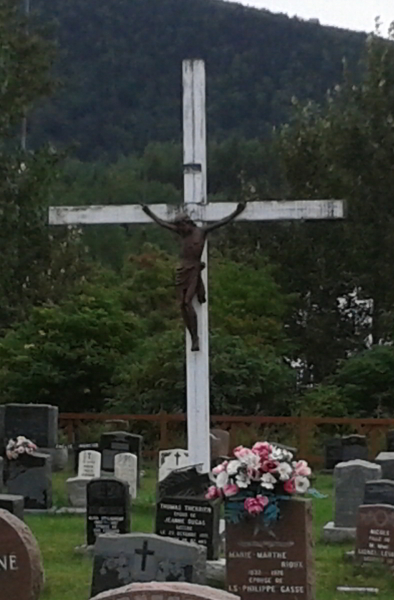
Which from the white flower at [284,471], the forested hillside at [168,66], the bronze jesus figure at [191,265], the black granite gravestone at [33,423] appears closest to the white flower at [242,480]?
the white flower at [284,471]

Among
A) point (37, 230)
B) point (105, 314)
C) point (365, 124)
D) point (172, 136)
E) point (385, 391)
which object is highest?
point (172, 136)

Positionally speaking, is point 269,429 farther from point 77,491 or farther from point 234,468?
point 234,468

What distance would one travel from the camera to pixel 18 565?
849 cm

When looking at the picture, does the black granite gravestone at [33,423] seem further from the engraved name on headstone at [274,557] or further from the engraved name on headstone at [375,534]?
the engraved name on headstone at [274,557]

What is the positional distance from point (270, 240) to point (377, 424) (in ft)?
40.5

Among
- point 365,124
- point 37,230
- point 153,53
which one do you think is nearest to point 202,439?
point 37,230

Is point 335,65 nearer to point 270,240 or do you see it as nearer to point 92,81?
point 92,81

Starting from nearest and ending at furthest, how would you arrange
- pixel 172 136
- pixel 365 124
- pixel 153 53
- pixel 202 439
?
pixel 202 439
pixel 365 124
pixel 172 136
pixel 153 53

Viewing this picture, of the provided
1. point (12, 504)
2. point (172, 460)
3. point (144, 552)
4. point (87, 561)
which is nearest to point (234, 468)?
point (144, 552)

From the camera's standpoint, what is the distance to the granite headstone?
8.38m

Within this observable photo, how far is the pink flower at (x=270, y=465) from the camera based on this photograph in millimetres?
8906

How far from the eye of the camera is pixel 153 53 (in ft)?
276

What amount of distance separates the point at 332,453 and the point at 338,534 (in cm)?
668

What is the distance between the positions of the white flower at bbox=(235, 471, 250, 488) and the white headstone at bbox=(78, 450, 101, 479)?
726 cm
